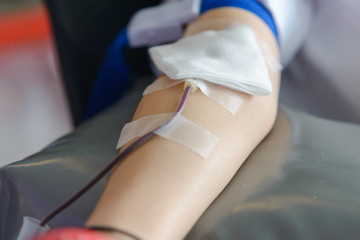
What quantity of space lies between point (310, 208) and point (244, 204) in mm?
73

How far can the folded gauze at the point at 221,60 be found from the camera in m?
0.57

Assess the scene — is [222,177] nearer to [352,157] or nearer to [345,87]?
[352,157]

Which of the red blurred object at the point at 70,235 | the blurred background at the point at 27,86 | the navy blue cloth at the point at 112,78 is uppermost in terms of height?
the red blurred object at the point at 70,235

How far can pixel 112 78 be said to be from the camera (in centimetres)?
95

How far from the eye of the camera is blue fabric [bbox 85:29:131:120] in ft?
3.08

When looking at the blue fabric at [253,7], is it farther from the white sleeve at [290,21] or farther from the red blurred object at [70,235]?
the red blurred object at [70,235]

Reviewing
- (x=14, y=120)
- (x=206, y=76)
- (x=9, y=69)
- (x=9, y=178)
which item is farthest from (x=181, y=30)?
(x=9, y=69)

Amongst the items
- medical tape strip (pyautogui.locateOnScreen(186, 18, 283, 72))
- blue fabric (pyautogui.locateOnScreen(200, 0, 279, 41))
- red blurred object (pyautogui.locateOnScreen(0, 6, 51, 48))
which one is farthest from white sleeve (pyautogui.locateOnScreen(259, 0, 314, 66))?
red blurred object (pyautogui.locateOnScreen(0, 6, 51, 48))

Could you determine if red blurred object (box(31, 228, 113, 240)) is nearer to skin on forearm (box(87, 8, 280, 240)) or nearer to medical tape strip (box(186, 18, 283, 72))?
skin on forearm (box(87, 8, 280, 240))

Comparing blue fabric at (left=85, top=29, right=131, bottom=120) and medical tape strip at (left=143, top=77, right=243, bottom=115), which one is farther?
blue fabric at (left=85, top=29, right=131, bottom=120)

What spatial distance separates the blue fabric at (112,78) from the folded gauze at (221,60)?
30 cm

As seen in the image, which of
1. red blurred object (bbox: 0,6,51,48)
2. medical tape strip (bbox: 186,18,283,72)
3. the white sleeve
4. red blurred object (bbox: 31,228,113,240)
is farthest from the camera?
red blurred object (bbox: 0,6,51,48)

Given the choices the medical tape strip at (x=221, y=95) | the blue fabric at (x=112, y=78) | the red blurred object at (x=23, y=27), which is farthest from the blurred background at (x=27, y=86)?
the medical tape strip at (x=221, y=95)

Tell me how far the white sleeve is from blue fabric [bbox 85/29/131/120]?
1.02 ft
